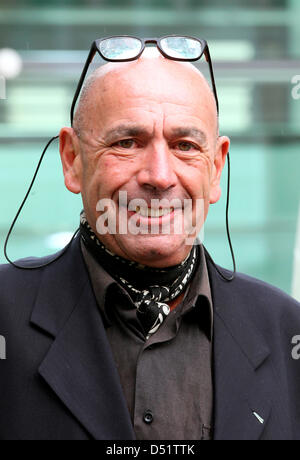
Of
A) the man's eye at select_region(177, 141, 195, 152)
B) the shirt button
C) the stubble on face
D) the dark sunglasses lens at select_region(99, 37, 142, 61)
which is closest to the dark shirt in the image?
the shirt button

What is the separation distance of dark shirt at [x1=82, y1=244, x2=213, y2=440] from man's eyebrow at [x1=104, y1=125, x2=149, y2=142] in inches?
12.6

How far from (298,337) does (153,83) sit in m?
0.79

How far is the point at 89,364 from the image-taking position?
1699mm

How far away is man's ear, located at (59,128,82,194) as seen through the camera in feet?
6.21

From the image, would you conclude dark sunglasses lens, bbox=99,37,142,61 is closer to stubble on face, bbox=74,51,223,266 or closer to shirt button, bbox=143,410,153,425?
stubble on face, bbox=74,51,223,266

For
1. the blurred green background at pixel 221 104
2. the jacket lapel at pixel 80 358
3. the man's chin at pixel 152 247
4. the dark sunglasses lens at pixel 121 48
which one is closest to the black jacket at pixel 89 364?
the jacket lapel at pixel 80 358

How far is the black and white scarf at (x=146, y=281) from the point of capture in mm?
1792

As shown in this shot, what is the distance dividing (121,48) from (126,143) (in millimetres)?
257

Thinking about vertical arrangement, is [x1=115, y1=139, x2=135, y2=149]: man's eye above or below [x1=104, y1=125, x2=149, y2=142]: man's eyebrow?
below

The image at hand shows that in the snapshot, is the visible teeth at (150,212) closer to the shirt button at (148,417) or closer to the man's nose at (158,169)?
the man's nose at (158,169)

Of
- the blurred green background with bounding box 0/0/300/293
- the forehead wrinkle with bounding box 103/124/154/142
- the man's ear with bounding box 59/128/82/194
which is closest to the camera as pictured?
the forehead wrinkle with bounding box 103/124/154/142

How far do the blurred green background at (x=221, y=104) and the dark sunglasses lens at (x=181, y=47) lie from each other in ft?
5.22

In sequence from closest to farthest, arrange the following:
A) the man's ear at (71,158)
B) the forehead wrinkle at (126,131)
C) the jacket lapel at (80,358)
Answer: the jacket lapel at (80,358), the forehead wrinkle at (126,131), the man's ear at (71,158)
